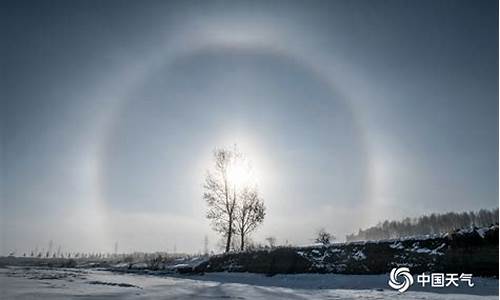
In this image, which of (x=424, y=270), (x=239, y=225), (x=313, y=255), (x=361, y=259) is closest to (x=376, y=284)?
(x=424, y=270)

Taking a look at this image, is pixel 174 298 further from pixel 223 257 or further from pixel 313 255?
pixel 223 257

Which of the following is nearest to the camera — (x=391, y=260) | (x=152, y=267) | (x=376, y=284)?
(x=376, y=284)

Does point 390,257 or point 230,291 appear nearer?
point 230,291

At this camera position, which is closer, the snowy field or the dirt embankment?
the snowy field

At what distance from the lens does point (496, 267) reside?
1623cm

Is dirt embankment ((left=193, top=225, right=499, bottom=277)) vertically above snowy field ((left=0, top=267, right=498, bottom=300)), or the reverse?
dirt embankment ((left=193, top=225, right=499, bottom=277))

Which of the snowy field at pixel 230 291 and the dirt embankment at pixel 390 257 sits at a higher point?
the dirt embankment at pixel 390 257

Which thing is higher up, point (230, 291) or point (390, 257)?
point (390, 257)

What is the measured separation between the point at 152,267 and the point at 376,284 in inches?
1132

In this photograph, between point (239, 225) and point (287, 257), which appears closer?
point (287, 257)

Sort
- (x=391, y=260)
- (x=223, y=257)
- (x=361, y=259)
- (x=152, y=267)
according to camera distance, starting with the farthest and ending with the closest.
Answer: (x=152, y=267), (x=223, y=257), (x=361, y=259), (x=391, y=260)

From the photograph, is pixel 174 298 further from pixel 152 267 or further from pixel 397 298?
pixel 152 267

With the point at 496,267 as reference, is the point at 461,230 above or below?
above

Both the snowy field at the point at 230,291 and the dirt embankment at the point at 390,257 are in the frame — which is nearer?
the snowy field at the point at 230,291
